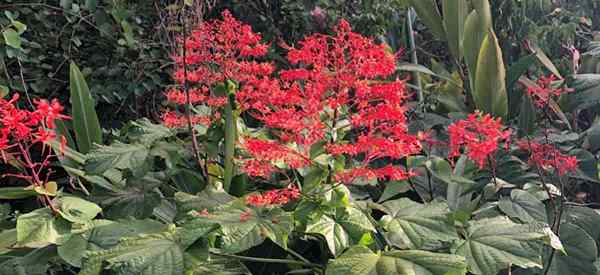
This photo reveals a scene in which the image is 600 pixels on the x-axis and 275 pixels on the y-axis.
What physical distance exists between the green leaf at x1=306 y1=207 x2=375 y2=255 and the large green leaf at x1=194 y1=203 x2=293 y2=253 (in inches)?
2.3

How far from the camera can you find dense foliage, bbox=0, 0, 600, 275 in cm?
112

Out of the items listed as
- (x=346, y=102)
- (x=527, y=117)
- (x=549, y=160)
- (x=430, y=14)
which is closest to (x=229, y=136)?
(x=346, y=102)

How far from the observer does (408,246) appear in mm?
1163

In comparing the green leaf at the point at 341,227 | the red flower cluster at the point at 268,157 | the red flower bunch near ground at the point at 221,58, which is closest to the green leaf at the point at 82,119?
the red flower bunch near ground at the point at 221,58

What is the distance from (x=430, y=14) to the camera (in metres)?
2.63

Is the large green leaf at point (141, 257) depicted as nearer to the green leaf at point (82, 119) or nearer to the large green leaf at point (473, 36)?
the green leaf at point (82, 119)

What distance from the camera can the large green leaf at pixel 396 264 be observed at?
1.04m

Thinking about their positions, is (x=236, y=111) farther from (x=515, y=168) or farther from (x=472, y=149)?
(x=515, y=168)

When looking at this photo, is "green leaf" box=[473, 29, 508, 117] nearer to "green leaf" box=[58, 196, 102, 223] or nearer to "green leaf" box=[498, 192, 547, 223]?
"green leaf" box=[498, 192, 547, 223]

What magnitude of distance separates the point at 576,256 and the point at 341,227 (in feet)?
2.10

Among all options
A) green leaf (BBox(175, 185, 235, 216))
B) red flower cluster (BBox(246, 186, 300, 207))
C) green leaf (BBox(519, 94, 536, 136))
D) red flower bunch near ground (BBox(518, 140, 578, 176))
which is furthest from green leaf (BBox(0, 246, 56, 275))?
green leaf (BBox(519, 94, 536, 136))

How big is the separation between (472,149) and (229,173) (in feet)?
1.92

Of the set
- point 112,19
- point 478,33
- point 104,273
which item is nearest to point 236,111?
point 104,273

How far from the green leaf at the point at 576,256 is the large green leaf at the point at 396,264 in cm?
53
